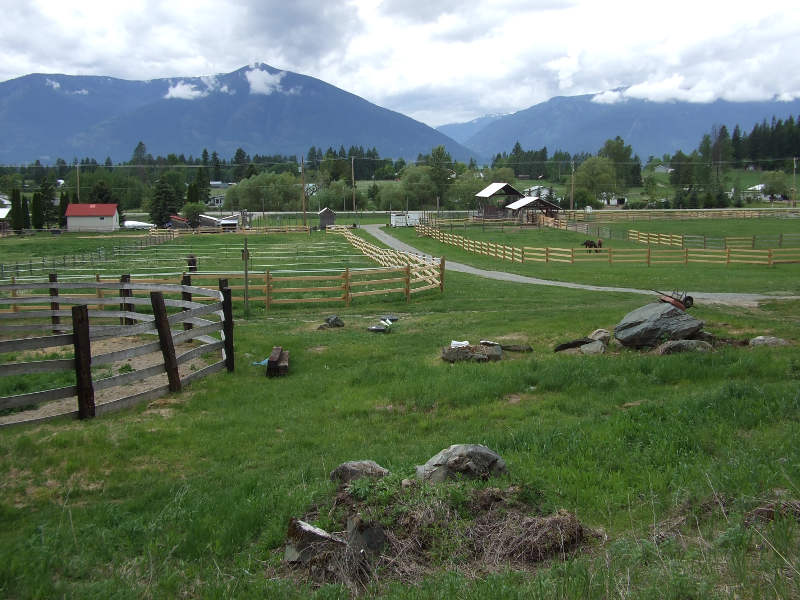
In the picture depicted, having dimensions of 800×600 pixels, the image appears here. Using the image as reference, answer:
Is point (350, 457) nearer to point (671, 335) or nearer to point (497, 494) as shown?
point (497, 494)

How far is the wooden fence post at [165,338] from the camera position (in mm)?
9555

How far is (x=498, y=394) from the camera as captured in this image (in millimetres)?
10070

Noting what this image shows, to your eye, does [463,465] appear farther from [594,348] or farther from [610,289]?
[610,289]

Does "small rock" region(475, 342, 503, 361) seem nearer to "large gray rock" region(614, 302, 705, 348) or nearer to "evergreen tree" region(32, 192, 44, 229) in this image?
"large gray rock" region(614, 302, 705, 348)

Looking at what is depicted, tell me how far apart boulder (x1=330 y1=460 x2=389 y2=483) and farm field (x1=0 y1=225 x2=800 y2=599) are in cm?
13

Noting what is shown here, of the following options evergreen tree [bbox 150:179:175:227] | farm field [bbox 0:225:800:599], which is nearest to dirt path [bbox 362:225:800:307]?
farm field [bbox 0:225:800:599]

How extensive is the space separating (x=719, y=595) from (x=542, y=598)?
0.99m

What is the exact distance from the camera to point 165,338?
382 inches

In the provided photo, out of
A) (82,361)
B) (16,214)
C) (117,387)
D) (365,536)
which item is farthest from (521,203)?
(365,536)

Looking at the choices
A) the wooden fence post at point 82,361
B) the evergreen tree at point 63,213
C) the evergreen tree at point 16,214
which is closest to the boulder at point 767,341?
the wooden fence post at point 82,361

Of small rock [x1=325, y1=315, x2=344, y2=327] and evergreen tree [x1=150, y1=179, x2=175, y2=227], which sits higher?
evergreen tree [x1=150, y1=179, x2=175, y2=227]

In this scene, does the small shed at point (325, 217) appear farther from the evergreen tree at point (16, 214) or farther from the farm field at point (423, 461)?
the farm field at point (423, 461)

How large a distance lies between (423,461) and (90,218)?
99400mm

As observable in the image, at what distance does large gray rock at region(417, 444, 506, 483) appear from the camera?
589 centimetres
